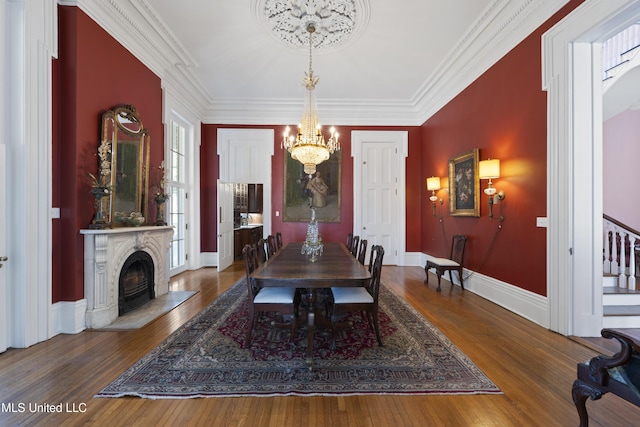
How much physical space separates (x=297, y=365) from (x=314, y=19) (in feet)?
13.3

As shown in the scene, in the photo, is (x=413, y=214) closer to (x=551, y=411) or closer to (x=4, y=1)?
(x=551, y=411)

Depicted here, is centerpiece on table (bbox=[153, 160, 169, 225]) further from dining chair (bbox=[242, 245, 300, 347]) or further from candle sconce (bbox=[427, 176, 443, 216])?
candle sconce (bbox=[427, 176, 443, 216])

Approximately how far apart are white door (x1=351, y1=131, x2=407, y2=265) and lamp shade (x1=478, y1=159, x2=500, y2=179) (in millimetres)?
2868

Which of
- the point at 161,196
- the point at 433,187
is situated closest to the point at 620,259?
the point at 433,187

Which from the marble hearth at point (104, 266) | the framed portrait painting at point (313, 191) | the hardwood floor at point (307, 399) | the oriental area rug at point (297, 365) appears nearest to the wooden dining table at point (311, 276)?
the oriental area rug at point (297, 365)

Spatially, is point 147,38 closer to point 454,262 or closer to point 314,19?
point 314,19

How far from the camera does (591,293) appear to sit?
109 inches

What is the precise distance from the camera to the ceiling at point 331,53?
3459 millimetres

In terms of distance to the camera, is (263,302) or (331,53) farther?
(331,53)

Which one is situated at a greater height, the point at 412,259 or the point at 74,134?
the point at 74,134

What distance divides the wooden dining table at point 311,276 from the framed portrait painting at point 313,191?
3.53 m

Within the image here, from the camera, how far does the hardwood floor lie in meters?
1.68

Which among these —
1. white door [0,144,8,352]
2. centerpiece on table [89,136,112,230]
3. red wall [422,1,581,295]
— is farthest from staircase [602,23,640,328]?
white door [0,144,8,352]

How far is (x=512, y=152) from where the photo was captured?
11.8ft
